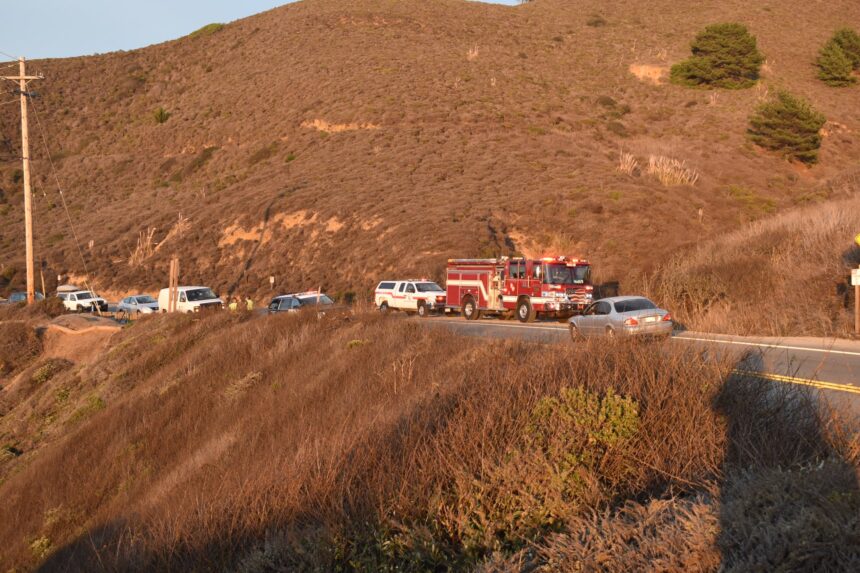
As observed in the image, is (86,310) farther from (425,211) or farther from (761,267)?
(761,267)

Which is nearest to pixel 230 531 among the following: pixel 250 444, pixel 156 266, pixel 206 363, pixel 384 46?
pixel 250 444

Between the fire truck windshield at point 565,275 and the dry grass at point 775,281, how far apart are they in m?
2.29

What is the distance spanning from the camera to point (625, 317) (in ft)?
58.5

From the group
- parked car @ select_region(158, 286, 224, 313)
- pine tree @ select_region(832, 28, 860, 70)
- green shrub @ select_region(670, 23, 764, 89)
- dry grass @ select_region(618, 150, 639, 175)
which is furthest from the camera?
→ pine tree @ select_region(832, 28, 860, 70)

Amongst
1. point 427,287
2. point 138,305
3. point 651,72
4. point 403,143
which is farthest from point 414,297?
point 651,72

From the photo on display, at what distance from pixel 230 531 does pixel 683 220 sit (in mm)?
36263

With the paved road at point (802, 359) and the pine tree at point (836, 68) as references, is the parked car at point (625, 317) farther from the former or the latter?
the pine tree at point (836, 68)

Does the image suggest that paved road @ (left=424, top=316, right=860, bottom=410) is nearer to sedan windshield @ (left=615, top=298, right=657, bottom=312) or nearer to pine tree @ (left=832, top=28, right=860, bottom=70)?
sedan windshield @ (left=615, top=298, right=657, bottom=312)

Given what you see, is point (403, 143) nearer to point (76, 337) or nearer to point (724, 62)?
point (76, 337)

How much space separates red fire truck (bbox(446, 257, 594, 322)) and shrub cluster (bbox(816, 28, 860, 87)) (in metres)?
52.6

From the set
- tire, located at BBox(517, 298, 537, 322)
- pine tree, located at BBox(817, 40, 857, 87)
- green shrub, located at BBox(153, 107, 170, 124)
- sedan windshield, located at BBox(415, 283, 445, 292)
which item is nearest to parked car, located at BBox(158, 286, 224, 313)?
sedan windshield, located at BBox(415, 283, 445, 292)

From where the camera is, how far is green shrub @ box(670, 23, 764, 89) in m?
66.4

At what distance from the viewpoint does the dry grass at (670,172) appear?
44.7 m

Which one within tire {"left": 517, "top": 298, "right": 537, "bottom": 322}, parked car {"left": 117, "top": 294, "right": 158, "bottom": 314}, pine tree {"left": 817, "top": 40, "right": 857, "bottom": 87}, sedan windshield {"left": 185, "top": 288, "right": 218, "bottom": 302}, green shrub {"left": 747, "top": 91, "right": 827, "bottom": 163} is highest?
pine tree {"left": 817, "top": 40, "right": 857, "bottom": 87}
